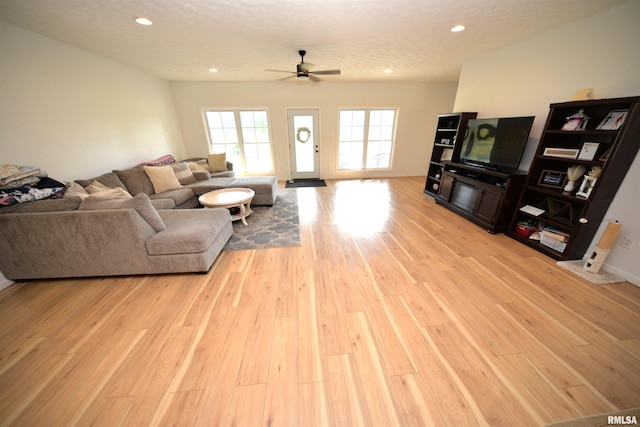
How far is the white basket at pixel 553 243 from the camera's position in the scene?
2365 mm

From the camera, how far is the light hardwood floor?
3.76ft

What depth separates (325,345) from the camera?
1482mm

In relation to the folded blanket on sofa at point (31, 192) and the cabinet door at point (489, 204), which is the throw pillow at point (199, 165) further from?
the cabinet door at point (489, 204)

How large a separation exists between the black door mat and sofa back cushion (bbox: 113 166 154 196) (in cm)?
283

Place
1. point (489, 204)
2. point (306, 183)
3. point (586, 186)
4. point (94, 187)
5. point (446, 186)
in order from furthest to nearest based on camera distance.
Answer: point (306, 183) < point (446, 186) < point (489, 204) < point (94, 187) < point (586, 186)

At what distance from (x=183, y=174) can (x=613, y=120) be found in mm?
5926

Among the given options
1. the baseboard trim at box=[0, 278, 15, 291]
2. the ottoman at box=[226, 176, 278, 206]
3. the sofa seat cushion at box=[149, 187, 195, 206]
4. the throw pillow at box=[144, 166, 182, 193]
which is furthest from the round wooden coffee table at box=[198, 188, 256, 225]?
the baseboard trim at box=[0, 278, 15, 291]

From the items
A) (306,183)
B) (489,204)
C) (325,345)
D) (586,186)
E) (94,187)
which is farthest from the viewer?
(306,183)

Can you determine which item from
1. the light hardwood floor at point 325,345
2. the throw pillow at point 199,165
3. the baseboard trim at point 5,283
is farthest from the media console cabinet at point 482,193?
the baseboard trim at point 5,283

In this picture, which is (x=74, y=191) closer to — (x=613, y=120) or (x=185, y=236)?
(x=185, y=236)

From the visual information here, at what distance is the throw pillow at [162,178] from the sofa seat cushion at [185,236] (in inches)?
61.5

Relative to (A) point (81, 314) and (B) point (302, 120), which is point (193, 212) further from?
(B) point (302, 120)

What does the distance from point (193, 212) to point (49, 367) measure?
165 cm

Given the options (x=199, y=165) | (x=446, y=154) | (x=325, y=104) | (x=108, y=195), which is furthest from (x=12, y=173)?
(x=446, y=154)
